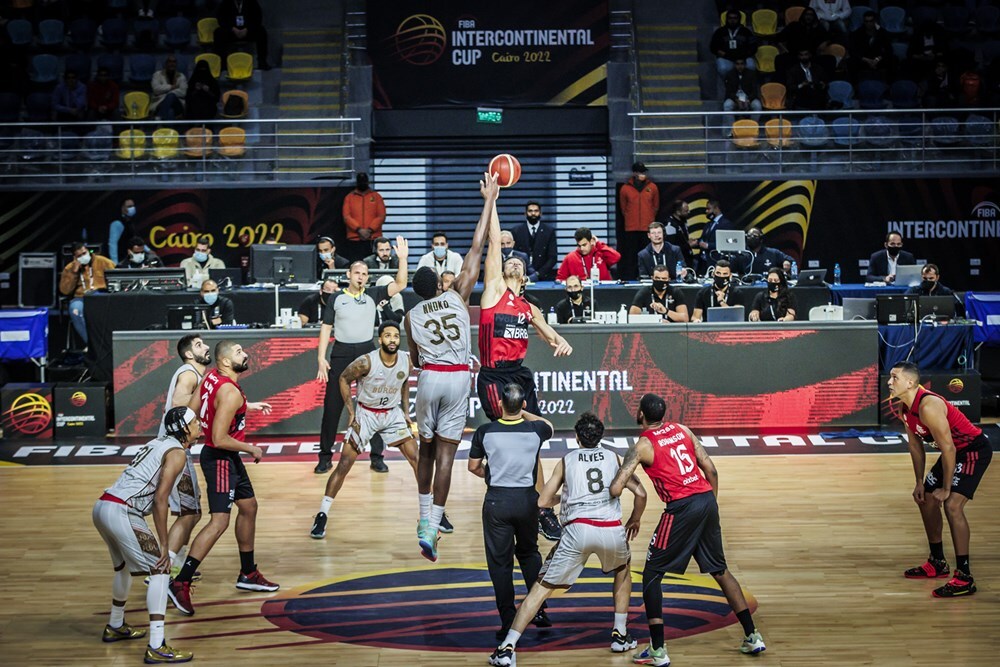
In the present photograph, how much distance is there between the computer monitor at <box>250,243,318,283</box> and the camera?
61.7 feet

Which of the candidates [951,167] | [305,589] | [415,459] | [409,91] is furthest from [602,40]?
[305,589]

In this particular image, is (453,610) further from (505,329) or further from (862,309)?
(862,309)

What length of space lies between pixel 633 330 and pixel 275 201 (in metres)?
8.54

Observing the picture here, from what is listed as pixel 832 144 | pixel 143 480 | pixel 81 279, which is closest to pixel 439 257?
pixel 81 279

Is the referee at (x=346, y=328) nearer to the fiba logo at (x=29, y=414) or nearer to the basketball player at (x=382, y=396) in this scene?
the basketball player at (x=382, y=396)

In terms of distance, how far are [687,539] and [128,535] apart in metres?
3.72

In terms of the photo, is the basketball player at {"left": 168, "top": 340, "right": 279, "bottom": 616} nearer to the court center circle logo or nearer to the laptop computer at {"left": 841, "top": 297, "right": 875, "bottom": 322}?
the court center circle logo

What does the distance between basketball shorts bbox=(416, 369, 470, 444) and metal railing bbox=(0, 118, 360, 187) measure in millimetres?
12647

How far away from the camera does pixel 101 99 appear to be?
2352 cm

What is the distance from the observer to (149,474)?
8.85 m

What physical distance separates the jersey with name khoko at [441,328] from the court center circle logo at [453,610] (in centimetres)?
182

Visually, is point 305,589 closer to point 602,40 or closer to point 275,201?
point 275,201

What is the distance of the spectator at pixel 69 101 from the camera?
23438 millimetres

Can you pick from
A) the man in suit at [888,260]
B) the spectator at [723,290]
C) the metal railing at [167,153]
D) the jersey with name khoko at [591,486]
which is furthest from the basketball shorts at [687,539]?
the metal railing at [167,153]
